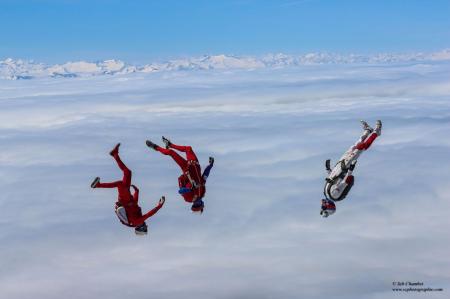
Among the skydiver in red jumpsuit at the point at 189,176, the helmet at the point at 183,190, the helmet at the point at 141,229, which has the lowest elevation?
the helmet at the point at 141,229

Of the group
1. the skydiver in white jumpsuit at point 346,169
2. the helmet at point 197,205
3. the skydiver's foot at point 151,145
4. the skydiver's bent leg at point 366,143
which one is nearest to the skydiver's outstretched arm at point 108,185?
the skydiver's foot at point 151,145

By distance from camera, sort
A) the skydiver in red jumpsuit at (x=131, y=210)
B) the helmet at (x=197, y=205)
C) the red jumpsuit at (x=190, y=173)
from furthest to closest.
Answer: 1. the helmet at (x=197, y=205)
2. the red jumpsuit at (x=190, y=173)
3. the skydiver in red jumpsuit at (x=131, y=210)

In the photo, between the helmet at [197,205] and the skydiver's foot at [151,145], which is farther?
the helmet at [197,205]

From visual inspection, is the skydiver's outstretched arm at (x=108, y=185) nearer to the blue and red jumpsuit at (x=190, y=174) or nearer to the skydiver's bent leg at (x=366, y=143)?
the blue and red jumpsuit at (x=190, y=174)

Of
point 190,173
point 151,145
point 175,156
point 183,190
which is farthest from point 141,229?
point 151,145

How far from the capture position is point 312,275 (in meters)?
147

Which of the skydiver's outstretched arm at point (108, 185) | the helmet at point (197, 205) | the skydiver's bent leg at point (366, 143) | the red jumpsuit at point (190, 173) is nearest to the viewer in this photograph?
the skydiver's outstretched arm at point (108, 185)

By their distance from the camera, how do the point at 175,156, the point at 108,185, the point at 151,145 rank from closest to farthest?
1. the point at 108,185
2. the point at 151,145
3. the point at 175,156

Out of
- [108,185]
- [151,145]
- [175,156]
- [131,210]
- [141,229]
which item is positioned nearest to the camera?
[108,185]

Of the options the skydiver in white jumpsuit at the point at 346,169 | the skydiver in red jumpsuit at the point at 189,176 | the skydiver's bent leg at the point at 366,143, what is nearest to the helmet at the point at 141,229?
the skydiver in red jumpsuit at the point at 189,176

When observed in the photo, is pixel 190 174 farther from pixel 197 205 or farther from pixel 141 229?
pixel 141 229

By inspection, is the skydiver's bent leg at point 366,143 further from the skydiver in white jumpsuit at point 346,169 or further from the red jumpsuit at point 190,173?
the red jumpsuit at point 190,173

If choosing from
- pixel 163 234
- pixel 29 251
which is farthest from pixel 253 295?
pixel 29 251

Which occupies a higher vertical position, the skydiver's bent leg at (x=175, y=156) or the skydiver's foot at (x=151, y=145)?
the skydiver's foot at (x=151, y=145)
